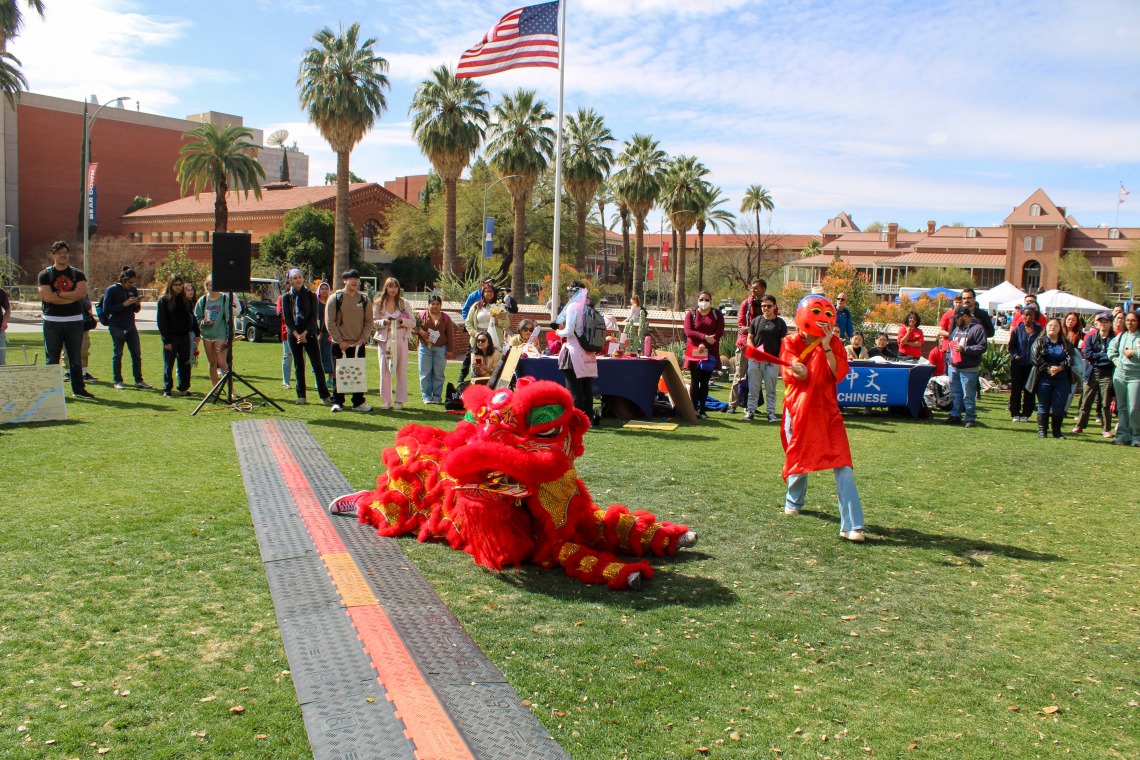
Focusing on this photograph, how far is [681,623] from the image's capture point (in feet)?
14.6

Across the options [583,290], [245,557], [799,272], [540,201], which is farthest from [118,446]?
[799,272]

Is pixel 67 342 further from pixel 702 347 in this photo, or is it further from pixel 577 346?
pixel 702 347

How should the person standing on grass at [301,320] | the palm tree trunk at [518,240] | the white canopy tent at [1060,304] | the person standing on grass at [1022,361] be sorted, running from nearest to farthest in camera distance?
the person standing on grass at [301,320] → the person standing on grass at [1022,361] → the white canopy tent at [1060,304] → the palm tree trunk at [518,240]

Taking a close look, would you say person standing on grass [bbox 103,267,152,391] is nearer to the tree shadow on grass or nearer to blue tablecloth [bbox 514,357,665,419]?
blue tablecloth [bbox 514,357,665,419]

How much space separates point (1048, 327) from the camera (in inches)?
467

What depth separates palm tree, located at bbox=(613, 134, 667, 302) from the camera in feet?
168

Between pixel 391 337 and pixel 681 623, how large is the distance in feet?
26.0

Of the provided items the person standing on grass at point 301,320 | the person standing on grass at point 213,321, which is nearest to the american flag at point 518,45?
the person standing on grass at point 213,321

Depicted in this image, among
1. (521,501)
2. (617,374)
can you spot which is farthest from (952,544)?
(617,374)

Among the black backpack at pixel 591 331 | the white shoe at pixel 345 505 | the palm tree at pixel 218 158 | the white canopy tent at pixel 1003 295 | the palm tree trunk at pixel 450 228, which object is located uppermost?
the palm tree at pixel 218 158

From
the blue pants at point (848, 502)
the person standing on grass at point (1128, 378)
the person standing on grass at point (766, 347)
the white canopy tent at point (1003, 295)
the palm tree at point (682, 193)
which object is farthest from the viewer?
the palm tree at point (682, 193)

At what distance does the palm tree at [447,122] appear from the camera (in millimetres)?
38094

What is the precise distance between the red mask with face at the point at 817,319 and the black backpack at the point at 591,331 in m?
3.88

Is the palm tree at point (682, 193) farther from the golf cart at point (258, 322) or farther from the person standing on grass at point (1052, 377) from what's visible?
the person standing on grass at point (1052, 377)
